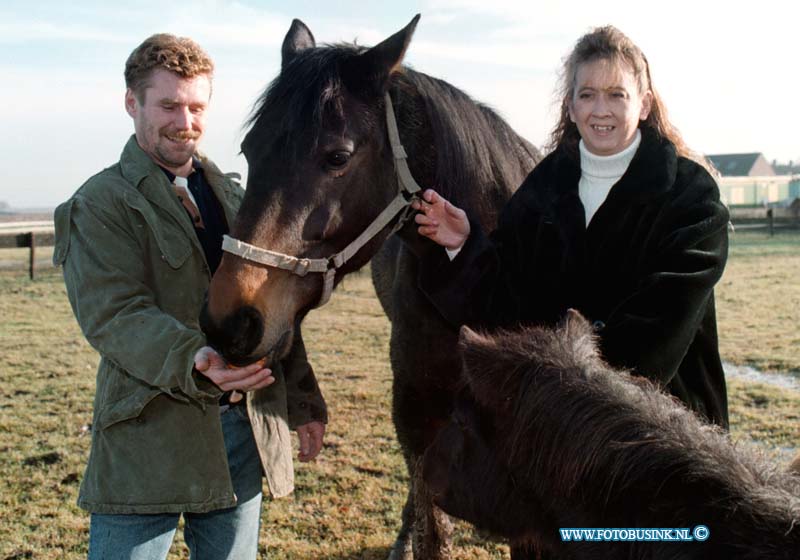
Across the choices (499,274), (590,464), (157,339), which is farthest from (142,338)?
(590,464)

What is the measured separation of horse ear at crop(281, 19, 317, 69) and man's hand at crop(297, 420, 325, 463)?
1.43m

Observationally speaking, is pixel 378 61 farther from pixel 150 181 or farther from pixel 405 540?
pixel 405 540

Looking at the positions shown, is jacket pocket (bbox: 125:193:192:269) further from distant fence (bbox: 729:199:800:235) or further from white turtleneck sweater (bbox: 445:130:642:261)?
distant fence (bbox: 729:199:800:235)

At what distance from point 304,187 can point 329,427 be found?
3769mm

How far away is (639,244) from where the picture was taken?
2.00 meters

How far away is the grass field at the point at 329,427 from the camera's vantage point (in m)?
3.95

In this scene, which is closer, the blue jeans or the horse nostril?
the horse nostril

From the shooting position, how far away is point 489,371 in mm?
1587

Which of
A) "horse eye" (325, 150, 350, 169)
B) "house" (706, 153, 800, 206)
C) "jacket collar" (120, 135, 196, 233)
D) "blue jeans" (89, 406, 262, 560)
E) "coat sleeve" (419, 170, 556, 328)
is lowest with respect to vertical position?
"blue jeans" (89, 406, 262, 560)

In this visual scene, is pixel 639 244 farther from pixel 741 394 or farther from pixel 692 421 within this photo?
pixel 741 394

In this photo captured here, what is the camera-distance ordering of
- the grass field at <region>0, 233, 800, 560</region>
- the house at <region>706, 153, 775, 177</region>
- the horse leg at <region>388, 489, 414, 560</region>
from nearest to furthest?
the horse leg at <region>388, 489, 414, 560</region>
the grass field at <region>0, 233, 800, 560</region>
the house at <region>706, 153, 775, 177</region>

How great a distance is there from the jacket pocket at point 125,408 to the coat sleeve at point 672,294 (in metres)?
1.37

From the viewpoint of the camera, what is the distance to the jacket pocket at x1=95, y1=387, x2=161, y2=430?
6.68 ft

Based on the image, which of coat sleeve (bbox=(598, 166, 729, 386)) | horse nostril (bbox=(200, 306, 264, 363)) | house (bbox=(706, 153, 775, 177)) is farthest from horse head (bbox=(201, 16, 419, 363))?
house (bbox=(706, 153, 775, 177))
